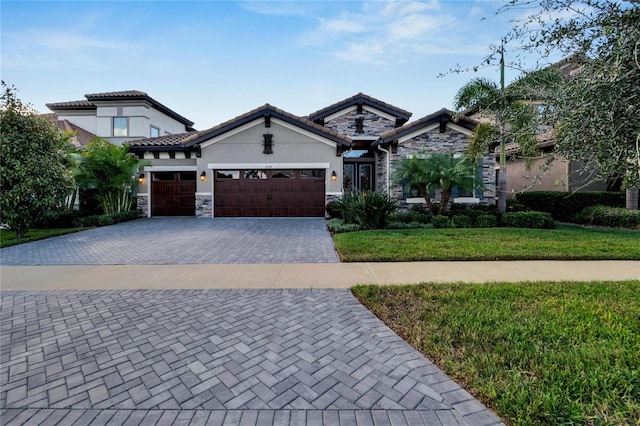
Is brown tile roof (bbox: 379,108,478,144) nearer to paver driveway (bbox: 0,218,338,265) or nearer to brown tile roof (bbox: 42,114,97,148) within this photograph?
paver driveway (bbox: 0,218,338,265)

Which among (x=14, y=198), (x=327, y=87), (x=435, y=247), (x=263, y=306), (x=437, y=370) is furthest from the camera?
(x=327, y=87)

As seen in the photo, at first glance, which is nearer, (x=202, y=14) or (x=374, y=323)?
(x=374, y=323)

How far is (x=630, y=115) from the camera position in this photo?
Result: 9.41 feet

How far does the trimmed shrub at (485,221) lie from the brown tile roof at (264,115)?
681 centimetres

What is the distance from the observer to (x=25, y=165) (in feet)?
32.3

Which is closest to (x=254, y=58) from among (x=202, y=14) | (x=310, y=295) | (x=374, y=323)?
(x=202, y=14)

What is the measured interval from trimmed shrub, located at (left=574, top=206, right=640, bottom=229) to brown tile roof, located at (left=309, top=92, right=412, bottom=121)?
10.3 m

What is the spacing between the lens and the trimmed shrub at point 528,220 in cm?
1147

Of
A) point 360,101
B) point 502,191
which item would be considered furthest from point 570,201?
point 360,101

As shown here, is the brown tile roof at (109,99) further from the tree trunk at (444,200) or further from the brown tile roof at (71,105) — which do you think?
the tree trunk at (444,200)

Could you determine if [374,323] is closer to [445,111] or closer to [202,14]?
[202,14]

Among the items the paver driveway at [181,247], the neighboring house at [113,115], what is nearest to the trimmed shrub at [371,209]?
the paver driveway at [181,247]

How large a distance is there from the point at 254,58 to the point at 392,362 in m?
14.3

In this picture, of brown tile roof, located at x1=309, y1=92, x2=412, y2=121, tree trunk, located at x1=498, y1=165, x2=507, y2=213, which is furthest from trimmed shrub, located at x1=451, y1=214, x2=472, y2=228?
brown tile roof, located at x1=309, y1=92, x2=412, y2=121
